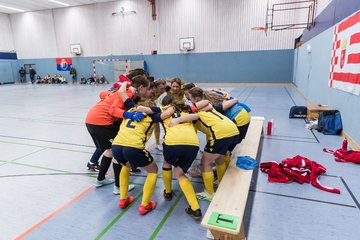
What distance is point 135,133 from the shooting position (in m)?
2.43

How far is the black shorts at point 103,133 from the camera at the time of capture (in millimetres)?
3053

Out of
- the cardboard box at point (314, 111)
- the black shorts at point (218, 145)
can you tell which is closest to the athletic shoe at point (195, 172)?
the black shorts at point (218, 145)

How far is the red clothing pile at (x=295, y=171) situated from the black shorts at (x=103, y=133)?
223cm

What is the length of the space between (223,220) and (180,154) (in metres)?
0.74

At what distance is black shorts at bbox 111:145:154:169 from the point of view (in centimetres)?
236

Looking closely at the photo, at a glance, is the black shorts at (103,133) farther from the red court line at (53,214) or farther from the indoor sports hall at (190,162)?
the red court line at (53,214)

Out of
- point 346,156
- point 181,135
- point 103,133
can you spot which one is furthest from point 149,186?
point 346,156

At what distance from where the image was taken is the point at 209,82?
1788 cm

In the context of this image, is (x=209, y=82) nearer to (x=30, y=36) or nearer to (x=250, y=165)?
(x=250, y=165)

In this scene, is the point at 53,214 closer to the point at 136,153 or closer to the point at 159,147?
the point at 136,153

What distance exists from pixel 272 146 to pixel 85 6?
20.9 meters

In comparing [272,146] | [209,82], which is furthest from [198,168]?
[209,82]

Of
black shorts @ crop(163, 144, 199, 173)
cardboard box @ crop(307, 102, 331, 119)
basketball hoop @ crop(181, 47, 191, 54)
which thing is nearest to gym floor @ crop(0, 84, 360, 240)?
black shorts @ crop(163, 144, 199, 173)

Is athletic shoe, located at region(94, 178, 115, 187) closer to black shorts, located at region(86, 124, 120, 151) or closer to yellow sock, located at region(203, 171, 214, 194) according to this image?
black shorts, located at region(86, 124, 120, 151)
